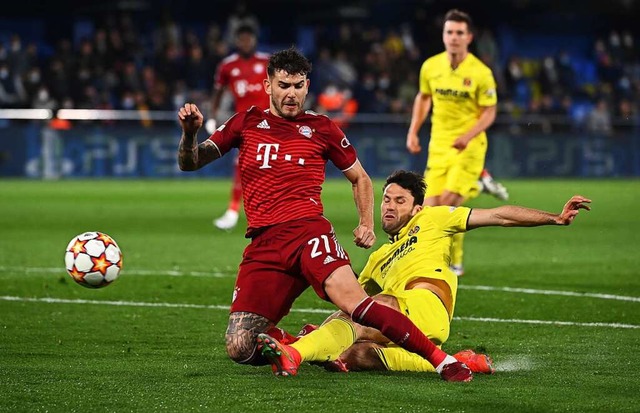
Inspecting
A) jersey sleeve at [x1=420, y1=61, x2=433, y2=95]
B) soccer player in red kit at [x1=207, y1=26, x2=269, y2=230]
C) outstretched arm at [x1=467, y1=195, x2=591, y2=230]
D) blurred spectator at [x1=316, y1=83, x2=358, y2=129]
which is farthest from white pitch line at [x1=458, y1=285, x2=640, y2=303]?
blurred spectator at [x1=316, y1=83, x2=358, y2=129]

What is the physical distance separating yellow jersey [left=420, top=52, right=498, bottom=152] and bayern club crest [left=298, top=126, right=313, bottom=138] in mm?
4832

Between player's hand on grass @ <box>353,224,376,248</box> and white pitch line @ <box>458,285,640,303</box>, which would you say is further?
white pitch line @ <box>458,285,640,303</box>

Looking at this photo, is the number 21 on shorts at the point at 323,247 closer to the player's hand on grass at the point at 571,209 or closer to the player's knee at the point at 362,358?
the player's knee at the point at 362,358

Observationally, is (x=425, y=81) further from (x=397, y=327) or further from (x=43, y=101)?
(x=43, y=101)

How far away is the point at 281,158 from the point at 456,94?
16.5 ft

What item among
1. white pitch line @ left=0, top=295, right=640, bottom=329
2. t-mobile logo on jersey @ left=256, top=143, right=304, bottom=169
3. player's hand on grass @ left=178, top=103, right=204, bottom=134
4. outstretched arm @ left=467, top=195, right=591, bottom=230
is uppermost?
player's hand on grass @ left=178, top=103, right=204, bottom=134

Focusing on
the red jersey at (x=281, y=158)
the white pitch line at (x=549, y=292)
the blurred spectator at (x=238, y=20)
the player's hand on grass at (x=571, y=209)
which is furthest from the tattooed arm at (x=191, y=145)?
the blurred spectator at (x=238, y=20)

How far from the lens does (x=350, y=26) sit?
110 ft

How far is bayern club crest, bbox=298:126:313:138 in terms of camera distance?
6828 mm

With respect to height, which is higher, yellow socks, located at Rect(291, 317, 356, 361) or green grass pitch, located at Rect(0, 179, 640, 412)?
yellow socks, located at Rect(291, 317, 356, 361)

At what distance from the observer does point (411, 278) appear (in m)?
7.03

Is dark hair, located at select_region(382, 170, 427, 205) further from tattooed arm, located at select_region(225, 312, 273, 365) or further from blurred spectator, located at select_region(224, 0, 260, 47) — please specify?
blurred spectator, located at select_region(224, 0, 260, 47)

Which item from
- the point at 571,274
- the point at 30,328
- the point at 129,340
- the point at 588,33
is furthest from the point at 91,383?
the point at 588,33

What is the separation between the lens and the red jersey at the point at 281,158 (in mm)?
6746
